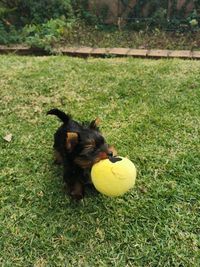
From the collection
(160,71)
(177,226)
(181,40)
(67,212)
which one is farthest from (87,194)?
(181,40)

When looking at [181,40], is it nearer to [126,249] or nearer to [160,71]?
[160,71]

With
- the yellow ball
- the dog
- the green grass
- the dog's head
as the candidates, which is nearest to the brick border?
the green grass

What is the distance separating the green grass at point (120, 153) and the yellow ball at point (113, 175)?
0.33m

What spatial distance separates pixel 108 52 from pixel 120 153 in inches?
109

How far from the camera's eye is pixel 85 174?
2623 millimetres

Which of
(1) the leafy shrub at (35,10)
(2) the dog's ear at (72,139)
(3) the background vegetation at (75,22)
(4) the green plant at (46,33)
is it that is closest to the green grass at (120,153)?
(2) the dog's ear at (72,139)

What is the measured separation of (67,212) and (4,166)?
0.81 metres

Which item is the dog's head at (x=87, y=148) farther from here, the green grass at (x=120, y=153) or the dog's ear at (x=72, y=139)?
the green grass at (x=120, y=153)

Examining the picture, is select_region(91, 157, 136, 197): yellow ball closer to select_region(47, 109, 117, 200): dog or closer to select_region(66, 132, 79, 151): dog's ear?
select_region(47, 109, 117, 200): dog

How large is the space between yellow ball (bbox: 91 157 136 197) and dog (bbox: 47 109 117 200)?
0.23ft

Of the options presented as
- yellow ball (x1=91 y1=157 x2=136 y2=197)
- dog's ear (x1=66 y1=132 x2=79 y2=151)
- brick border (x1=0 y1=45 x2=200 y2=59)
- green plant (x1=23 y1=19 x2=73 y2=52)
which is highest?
dog's ear (x1=66 y1=132 x2=79 y2=151)

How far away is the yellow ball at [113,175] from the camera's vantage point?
2.32 meters

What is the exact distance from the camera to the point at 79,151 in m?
2.47

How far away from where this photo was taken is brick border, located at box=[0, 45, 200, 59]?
5434 mm
